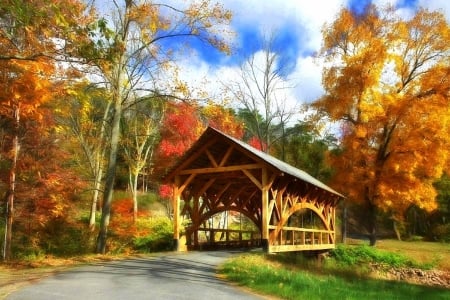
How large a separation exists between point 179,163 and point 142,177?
2764cm

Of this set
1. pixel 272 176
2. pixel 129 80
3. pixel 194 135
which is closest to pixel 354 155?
pixel 194 135

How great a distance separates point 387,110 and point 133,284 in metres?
19.1

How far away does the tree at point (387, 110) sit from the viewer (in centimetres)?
2248

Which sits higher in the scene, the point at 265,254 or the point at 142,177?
the point at 142,177

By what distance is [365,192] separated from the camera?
985 inches

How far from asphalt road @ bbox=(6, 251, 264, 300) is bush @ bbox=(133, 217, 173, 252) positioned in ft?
26.0

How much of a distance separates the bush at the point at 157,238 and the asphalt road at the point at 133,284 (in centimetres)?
792

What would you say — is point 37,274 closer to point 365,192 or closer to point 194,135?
point 194,135

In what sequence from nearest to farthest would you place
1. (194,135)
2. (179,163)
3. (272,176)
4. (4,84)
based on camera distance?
1. (4,84)
2. (272,176)
3. (179,163)
4. (194,135)

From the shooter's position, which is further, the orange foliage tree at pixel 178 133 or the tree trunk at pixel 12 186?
the orange foliage tree at pixel 178 133

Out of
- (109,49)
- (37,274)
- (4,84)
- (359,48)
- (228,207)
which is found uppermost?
(359,48)

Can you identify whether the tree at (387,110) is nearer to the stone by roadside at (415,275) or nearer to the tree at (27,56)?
the stone by roadside at (415,275)

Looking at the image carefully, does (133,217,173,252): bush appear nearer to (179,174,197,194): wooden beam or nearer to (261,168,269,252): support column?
(179,174,197,194): wooden beam

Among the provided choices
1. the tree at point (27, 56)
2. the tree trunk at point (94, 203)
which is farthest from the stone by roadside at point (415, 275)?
the tree at point (27, 56)
